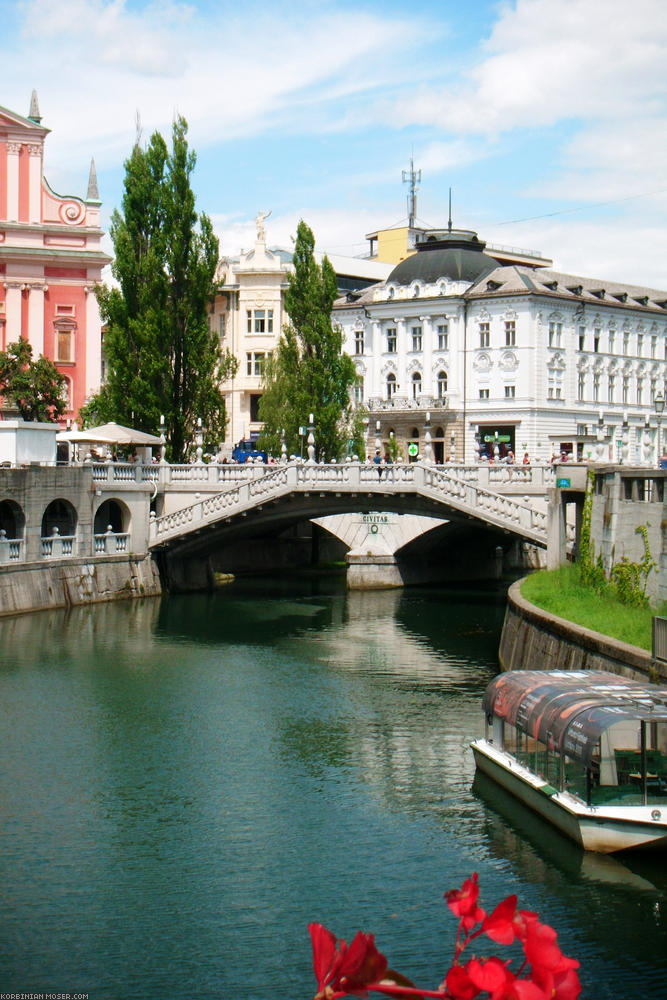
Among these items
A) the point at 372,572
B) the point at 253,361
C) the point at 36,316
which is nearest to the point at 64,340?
the point at 36,316

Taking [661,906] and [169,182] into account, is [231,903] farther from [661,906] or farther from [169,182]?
[169,182]

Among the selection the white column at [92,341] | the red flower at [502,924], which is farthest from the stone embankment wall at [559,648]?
the white column at [92,341]

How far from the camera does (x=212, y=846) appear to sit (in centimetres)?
2222

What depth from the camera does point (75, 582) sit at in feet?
177

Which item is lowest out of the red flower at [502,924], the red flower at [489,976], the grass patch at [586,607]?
the grass patch at [586,607]

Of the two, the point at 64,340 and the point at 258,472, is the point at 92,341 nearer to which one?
the point at 64,340

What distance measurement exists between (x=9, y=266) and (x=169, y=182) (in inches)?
523

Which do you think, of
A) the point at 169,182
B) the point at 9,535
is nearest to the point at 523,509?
the point at 9,535

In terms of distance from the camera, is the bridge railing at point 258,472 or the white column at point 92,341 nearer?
the bridge railing at point 258,472

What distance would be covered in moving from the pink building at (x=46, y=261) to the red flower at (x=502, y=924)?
225ft

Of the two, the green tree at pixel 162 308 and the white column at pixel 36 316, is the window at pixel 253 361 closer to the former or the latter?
the white column at pixel 36 316

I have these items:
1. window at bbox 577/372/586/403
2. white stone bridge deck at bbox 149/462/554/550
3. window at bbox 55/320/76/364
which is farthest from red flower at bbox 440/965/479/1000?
window at bbox 577/372/586/403

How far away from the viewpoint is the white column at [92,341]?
73.8 meters

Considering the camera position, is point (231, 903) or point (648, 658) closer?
point (231, 903)
